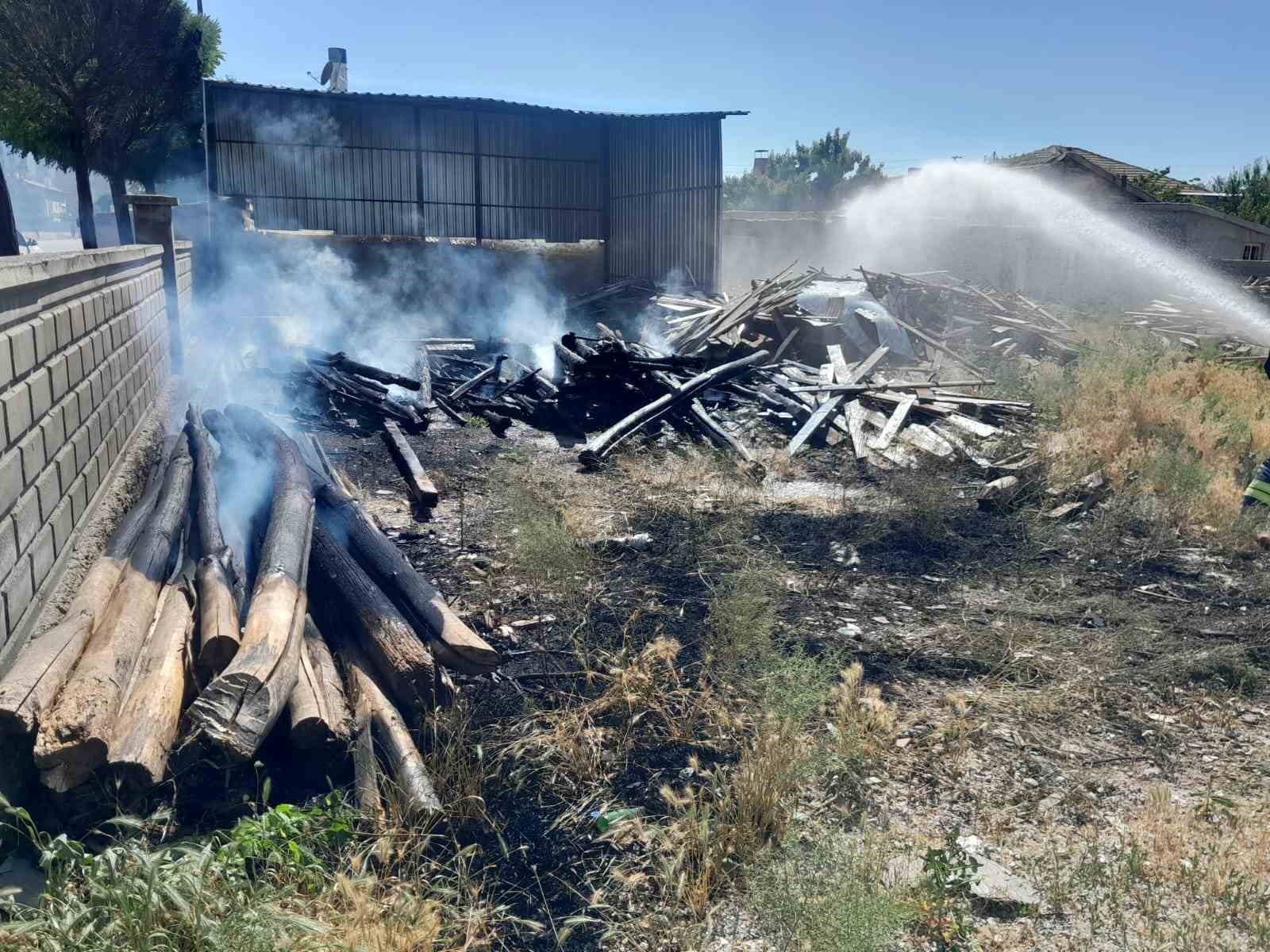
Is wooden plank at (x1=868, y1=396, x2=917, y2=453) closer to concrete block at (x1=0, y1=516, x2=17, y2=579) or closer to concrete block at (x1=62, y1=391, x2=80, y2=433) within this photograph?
concrete block at (x1=62, y1=391, x2=80, y2=433)

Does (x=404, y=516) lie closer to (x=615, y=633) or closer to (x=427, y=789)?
(x=615, y=633)

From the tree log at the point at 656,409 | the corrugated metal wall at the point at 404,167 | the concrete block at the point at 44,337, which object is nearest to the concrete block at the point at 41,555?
the concrete block at the point at 44,337

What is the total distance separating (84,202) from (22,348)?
499 inches

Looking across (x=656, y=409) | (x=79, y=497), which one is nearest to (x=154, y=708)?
(x=79, y=497)

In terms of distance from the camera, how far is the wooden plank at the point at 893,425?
9695 mm

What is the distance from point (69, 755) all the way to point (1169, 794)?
4.05 m

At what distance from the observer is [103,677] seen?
3.02 meters

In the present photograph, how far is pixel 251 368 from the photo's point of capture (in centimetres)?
1167

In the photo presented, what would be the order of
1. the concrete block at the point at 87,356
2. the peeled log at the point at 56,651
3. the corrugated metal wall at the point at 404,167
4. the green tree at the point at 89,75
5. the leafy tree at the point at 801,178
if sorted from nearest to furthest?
1. the peeled log at the point at 56,651
2. the concrete block at the point at 87,356
3. the green tree at the point at 89,75
4. the corrugated metal wall at the point at 404,167
5. the leafy tree at the point at 801,178

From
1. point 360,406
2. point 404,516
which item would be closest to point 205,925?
point 404,516

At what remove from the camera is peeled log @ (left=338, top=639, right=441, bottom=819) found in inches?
125

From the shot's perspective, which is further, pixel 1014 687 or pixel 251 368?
pixel 251 368

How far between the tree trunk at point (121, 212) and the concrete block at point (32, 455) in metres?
11.5

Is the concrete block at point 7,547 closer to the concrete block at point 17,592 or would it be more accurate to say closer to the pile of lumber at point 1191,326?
the concrete block at point 17,592
